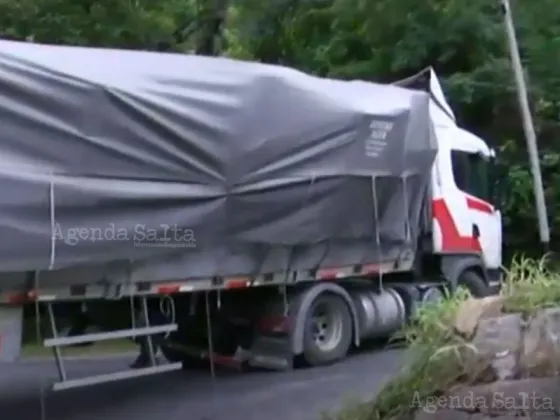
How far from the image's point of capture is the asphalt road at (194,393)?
11023 millimetres

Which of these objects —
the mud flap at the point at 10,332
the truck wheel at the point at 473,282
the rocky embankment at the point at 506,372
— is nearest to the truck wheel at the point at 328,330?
the truck wheel at the point at 473,282

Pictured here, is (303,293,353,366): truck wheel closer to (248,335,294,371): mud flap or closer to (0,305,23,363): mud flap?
(248,335,294,371): mud flap

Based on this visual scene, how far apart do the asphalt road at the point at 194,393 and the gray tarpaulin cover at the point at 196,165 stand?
125 centimetres

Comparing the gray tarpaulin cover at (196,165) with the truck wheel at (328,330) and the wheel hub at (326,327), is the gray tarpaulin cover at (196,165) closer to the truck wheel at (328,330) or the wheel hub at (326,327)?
the truck wheel at (328,330)

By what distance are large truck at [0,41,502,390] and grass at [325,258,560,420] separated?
3.31m

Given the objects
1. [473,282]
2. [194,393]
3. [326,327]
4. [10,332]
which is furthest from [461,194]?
[10,332]

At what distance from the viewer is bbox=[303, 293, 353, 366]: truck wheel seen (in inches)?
534

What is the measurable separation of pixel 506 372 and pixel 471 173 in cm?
939

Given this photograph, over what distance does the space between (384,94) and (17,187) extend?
6592mm

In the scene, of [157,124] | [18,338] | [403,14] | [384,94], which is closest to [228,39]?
[403,14]

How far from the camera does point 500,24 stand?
71.4ft

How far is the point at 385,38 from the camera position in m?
22.3

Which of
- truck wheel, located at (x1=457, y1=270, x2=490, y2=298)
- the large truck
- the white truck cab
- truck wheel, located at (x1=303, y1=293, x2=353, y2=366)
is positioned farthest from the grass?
truck wheel, located at (x1=457, y1=270, x2=490, y2=298)

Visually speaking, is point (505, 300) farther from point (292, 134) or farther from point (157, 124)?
point (292, 134)
